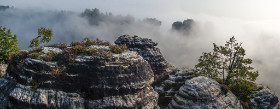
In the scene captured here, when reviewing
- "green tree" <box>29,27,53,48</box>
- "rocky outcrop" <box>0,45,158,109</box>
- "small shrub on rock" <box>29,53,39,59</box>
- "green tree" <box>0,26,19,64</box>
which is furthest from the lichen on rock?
"green tree" <box>29,27,53,48</box>

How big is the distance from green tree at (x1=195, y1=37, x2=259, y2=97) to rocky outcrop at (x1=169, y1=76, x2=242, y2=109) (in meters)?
6.78

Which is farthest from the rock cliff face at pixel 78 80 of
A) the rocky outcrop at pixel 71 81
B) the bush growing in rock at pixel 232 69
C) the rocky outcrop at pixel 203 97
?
the bush growing in rock at pixel 232 69

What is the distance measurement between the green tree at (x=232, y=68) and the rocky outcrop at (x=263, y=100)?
5.32 feet

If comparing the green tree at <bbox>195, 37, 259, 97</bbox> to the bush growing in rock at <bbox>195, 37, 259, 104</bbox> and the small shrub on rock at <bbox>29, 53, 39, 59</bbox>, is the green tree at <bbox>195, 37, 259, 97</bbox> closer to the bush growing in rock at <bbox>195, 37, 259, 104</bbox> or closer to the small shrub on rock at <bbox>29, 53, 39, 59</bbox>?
the bush growing in rock at <bbox>195, 37, 259, 104</bbox>

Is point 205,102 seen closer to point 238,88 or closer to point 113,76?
point 238,88

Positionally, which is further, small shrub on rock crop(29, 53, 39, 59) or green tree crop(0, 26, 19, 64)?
green tree crop(0, 26, 19, 64)

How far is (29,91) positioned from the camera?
2078cm

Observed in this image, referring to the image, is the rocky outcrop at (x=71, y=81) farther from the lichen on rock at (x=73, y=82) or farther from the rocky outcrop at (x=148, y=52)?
→ the rocky outcrop at (x=148, y=52)

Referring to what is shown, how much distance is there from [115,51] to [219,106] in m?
19.5

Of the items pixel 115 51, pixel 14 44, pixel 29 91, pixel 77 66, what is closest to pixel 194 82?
pixel 115 51

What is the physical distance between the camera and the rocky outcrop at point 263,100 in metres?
36.3

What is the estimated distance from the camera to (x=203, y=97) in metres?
29.2

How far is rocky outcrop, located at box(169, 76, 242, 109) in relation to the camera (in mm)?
28984

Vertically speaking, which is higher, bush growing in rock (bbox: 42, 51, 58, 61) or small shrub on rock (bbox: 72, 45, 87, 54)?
small shrub on rock (bbox: 72, 45, 87, 54)
